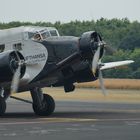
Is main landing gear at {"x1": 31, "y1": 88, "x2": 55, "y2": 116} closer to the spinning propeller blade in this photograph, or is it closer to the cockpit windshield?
the cockpit windshield

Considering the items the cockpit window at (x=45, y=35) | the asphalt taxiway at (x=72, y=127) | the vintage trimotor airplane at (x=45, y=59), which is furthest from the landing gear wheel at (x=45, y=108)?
the cockpit window at (x=45, y=35)

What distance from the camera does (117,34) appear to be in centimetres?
16325

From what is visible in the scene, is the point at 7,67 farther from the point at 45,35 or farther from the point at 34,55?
the point at 45,35

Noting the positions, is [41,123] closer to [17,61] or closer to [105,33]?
[17,61]

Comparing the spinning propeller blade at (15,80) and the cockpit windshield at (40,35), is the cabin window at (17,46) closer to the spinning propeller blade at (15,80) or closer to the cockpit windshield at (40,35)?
the cockpit windshield at (40,35)

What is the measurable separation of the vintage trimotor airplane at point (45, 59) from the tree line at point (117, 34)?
72940 mm

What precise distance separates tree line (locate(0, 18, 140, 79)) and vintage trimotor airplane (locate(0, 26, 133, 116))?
2872 inches

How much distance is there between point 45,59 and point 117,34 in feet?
417

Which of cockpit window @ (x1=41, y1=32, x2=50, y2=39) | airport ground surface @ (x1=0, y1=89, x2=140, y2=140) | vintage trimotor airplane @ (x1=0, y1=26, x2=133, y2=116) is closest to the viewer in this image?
airport ground surface @ (x1=0, y1=89, x2=140, y2=140)

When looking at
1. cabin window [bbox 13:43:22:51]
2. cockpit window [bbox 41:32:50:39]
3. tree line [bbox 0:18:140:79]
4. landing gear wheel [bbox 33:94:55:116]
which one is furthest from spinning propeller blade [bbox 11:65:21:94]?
tree line [bbox 0:18:140:79]

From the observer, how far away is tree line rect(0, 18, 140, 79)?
116312mm

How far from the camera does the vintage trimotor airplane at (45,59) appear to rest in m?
35.7

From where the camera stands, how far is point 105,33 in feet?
533

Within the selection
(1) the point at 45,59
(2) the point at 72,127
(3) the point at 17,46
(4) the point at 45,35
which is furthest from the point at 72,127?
(4) the point at 45,35
